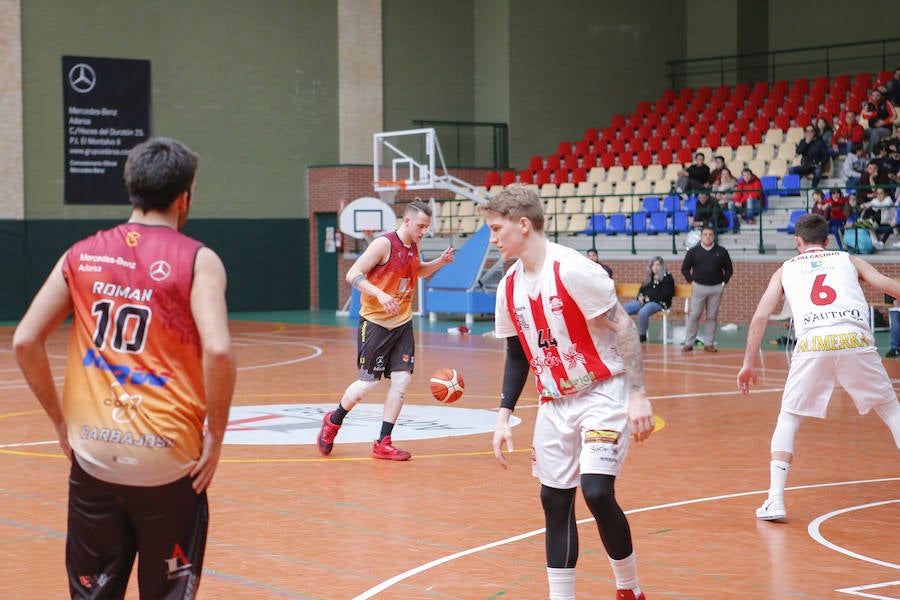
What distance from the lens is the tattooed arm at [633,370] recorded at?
5.05 m

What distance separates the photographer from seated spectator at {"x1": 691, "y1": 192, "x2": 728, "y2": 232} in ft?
84.2

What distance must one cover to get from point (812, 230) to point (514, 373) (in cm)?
318

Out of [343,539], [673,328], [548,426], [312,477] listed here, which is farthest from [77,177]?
[548,426]

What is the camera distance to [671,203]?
27875 mm

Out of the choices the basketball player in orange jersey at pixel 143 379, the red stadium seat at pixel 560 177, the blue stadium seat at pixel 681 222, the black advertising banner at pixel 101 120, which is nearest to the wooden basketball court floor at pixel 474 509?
the basketball player in orange jersey at pixel 143 379

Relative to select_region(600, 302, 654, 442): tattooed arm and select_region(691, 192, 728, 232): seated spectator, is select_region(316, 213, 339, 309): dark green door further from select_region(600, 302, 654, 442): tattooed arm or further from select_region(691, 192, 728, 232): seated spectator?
select_region(600, 302, 654, 442): tattooed arm

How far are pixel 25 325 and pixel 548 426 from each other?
240cm

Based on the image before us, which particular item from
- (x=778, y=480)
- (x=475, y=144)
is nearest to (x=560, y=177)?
(x=475, y=144)

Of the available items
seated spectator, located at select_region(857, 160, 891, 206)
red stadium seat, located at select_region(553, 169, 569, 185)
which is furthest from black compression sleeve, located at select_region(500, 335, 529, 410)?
red stadium seat, located at select_region(553, 169, 569, 185)

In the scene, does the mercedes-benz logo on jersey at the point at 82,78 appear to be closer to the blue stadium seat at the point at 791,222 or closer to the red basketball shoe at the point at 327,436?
the blue stadium seat at the point at 791,222

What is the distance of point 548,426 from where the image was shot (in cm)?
534

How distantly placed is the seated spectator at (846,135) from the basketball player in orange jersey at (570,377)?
2319 cm

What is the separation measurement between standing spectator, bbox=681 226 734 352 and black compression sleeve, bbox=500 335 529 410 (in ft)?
47.2

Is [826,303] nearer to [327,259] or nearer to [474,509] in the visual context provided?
[474,509]
